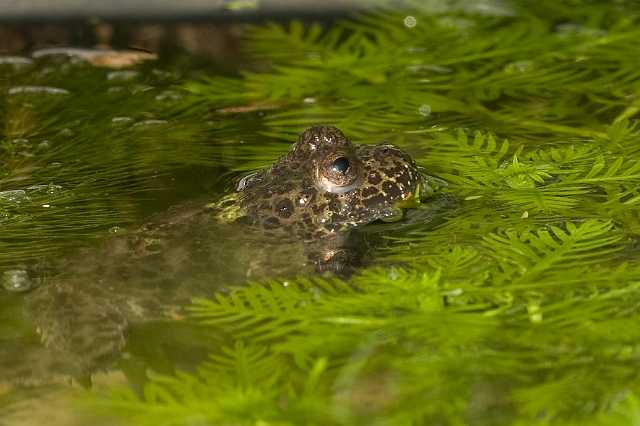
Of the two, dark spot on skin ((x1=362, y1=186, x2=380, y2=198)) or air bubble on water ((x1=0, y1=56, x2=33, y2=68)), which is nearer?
dark spot on skin ((x1=362, y1=186, x2=380, y2=198))

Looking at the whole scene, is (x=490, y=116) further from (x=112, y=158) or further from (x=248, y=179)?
(x=112, y=158)

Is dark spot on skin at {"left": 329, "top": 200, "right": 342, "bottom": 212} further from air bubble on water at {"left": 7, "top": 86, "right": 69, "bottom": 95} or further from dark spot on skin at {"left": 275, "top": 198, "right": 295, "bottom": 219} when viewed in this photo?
air bubble on water at {"left": 7, "top": 86, "right": 69, "bottom": 95}

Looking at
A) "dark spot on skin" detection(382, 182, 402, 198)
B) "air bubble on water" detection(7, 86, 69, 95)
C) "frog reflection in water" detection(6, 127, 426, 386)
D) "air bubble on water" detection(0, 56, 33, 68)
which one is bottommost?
"air bubble on water" detection(0, 56, 33, 68)

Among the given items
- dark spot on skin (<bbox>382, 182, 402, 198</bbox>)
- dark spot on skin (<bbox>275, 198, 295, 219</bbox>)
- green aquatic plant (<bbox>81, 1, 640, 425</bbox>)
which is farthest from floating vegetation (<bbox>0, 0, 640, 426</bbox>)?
dark spot on skin (<bbox>275, 198, 295, 219</bbox>)

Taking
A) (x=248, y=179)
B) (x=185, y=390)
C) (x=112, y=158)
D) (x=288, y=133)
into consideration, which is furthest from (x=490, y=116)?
(x=185, y=390)

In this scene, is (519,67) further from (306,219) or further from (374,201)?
(306,219)

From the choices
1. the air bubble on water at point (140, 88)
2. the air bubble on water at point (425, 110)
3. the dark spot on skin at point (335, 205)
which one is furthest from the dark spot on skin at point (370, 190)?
the air bubble on water at point (140, 88)
